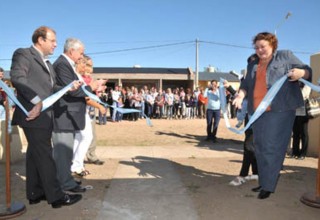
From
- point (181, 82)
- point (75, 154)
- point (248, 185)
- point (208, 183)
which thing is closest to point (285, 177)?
point (248, 185)

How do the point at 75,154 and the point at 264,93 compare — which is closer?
the point at 264,93

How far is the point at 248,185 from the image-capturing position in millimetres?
5062

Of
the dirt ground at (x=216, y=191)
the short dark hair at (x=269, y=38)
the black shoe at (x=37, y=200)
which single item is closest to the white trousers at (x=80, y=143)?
the dirt ground at (x=216, y=191)

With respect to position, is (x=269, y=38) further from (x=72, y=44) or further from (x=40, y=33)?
(x=40, y=33)

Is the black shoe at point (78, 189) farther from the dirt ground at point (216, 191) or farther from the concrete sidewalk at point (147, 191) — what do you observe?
the concrete sidewalk at point (147, 191)

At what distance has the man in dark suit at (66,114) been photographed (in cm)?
437

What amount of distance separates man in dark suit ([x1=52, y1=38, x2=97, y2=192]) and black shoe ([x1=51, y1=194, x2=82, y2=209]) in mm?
266

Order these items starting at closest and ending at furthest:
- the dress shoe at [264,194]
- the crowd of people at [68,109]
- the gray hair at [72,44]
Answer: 1. the crowd of people at [68,109]
2. the dress shoe at [264,194]
3. the gray hair at [72,44]

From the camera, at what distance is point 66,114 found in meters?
4.44

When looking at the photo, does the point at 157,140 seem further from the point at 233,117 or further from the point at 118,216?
the point at 233,117

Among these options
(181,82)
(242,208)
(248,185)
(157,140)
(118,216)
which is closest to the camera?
(118,216)

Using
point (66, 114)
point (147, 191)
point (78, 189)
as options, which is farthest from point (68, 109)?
point (147, 191)

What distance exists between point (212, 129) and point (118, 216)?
23.0ft

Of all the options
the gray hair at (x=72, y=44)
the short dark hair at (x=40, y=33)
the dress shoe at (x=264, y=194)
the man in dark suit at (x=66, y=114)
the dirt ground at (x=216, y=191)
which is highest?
the short dark hair at (x=40, y=33)
